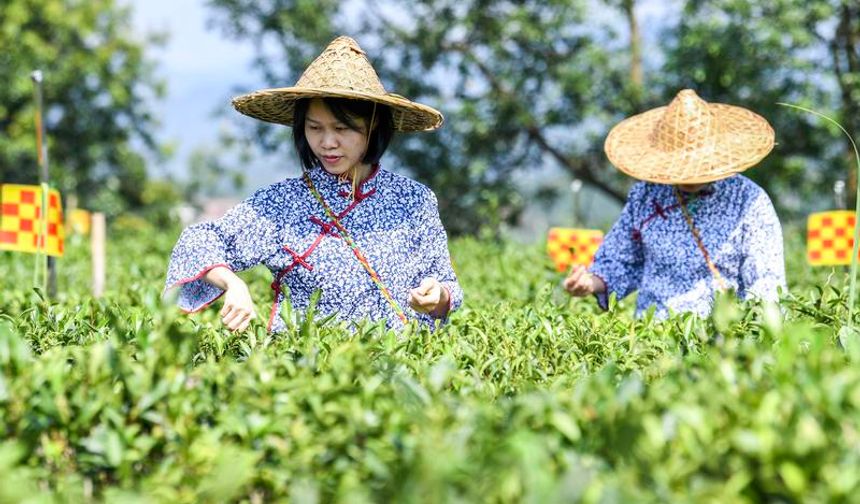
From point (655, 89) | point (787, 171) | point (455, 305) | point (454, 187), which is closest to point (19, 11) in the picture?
point (454, 187)

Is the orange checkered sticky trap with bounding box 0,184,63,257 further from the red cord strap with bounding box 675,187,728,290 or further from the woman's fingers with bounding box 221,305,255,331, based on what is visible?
the red cord strap with bounding box 675,187,728,290

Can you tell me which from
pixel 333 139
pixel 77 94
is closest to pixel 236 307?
pixel 333 139

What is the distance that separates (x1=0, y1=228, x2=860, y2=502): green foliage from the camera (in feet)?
4.99

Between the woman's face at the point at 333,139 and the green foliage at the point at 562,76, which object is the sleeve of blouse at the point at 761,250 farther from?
the green foliage at the point at 562,76

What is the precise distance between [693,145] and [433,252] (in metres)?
1.39

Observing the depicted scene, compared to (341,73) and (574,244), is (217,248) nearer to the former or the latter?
(341,73)

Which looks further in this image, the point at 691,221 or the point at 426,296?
the point at 691,221

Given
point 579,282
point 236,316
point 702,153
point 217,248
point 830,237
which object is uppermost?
point 702,153

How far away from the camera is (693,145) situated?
427 cm

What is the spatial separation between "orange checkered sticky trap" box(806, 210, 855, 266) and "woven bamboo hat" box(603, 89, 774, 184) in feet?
11.6

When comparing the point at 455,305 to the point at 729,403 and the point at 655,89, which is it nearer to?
the point at 729,403

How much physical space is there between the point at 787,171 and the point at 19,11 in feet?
67.1

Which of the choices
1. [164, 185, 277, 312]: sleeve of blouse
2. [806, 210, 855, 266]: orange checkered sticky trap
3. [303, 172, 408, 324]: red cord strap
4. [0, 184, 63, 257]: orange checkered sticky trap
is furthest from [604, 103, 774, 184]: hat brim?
[806, 210, 855, 266]: orange checkered sticky trap

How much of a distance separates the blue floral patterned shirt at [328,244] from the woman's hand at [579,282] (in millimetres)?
811
